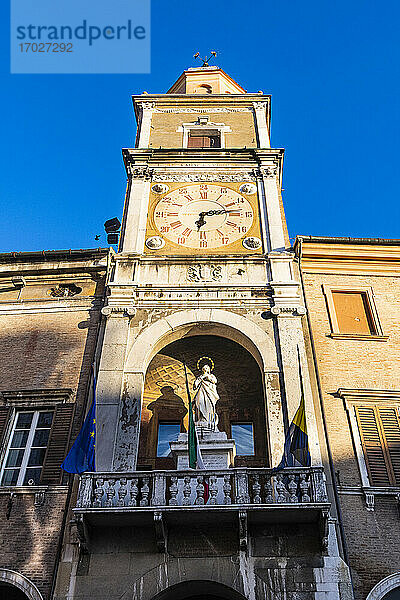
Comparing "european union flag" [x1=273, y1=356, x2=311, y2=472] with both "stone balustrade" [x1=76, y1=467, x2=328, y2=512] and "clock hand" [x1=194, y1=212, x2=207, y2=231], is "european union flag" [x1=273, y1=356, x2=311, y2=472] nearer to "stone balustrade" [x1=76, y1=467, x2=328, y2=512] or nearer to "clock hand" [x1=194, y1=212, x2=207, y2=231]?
"stone balustrade" [x1=76, y1=467, x2=328, y2=512]

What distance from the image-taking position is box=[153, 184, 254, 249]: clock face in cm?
2065

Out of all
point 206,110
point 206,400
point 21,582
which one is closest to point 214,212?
point 206,400

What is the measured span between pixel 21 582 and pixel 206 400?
6169 mm

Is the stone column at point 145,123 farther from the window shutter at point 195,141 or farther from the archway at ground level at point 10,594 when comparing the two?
the archway at ground level at point 10,594

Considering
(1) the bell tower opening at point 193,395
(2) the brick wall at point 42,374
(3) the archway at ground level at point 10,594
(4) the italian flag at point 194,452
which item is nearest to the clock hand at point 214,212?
(1) the bell tower opening at point 193,395

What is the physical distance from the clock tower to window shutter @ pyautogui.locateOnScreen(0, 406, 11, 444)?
95.7 inches

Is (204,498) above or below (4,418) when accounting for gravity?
below

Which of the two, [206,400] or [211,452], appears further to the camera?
[206,400]

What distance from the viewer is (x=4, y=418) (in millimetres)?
16203

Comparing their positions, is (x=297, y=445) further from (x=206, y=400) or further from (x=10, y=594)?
(x=10, y=594)

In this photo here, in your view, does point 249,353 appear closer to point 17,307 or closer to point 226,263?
point 226,263

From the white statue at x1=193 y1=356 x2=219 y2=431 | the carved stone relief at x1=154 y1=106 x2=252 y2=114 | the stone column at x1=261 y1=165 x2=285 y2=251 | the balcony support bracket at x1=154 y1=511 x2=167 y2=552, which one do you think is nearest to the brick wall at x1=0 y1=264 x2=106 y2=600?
the balcony support bracket at x1=154 y1=511 x2=167 y2=552

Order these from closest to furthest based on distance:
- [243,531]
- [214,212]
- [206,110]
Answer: [243,531], [214,212], [206,110]

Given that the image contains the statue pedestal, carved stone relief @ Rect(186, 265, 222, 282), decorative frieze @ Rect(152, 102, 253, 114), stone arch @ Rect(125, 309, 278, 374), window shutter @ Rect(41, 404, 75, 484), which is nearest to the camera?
window shutter @ Rect(41, 404, 75, 484)
